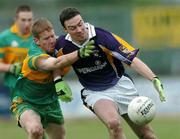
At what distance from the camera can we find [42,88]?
36.5 feet

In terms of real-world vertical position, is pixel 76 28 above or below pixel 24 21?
above

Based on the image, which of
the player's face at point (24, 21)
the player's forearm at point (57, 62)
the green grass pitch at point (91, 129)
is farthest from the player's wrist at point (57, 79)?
the green grass pitch at point (91, 129)

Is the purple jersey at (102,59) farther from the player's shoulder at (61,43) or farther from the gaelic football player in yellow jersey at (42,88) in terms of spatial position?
the gaelic football player in yellow jersey at (42,88)

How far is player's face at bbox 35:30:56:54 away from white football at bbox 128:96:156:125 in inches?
52.0

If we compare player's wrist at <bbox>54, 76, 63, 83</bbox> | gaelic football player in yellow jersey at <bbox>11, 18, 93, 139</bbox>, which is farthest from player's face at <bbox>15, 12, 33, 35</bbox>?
player's wrist at <bbox>54, 76, 63, 83</bbox>

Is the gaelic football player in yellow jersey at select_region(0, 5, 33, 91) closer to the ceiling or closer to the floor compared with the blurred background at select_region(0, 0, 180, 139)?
closer to the ceiling

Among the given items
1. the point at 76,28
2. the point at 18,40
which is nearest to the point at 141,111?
the point at 76,28

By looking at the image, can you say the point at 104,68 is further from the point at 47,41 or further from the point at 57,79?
the point at 47,41

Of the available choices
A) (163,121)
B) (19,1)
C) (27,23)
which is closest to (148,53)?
(163,121)

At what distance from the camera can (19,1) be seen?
30.1 m

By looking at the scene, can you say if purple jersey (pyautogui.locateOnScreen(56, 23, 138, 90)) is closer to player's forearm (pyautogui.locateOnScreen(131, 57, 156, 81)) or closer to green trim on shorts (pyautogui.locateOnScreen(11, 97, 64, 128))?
player's forearm (pyautogui.locateOnScreen(131, 57, 156, 81))

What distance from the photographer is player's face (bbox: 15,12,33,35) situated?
13.6 meters

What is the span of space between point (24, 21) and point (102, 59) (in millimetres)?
3225

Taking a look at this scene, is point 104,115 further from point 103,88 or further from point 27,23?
point 27,23
